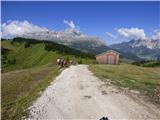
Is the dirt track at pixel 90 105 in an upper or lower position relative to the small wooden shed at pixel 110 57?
lower

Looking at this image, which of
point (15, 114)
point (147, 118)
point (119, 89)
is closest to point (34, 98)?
point (15, 114)

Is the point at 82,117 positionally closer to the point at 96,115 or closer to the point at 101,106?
the point at 96,115

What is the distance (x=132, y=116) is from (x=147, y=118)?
1.32 metres

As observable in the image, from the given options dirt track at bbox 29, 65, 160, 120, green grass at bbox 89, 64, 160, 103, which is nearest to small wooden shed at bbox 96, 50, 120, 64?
green grass at bbox 89, 64, 160, 103

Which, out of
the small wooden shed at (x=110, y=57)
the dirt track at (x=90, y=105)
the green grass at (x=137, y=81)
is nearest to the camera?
the dirt track at (x=90, y=105)

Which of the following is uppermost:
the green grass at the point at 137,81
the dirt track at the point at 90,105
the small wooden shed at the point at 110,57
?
the small wooden shed at the point at 110,57

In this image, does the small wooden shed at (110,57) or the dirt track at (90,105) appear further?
the small wooden shed at (110,57)

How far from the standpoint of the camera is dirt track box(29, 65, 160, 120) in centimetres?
2603

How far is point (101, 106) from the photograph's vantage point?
2884 centimetres

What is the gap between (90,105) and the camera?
29281mm

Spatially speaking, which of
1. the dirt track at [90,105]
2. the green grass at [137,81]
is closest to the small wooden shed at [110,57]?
the green grass at [137,81]

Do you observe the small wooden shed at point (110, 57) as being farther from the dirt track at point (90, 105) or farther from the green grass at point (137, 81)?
the dirt track at point (90, 105)

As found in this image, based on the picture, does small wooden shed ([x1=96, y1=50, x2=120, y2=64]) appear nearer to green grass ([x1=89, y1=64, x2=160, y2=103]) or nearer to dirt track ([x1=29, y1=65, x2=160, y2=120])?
green grass ([x1=89, y1=64, x2=160, y2=103])

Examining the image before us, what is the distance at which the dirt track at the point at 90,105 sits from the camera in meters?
26.0
